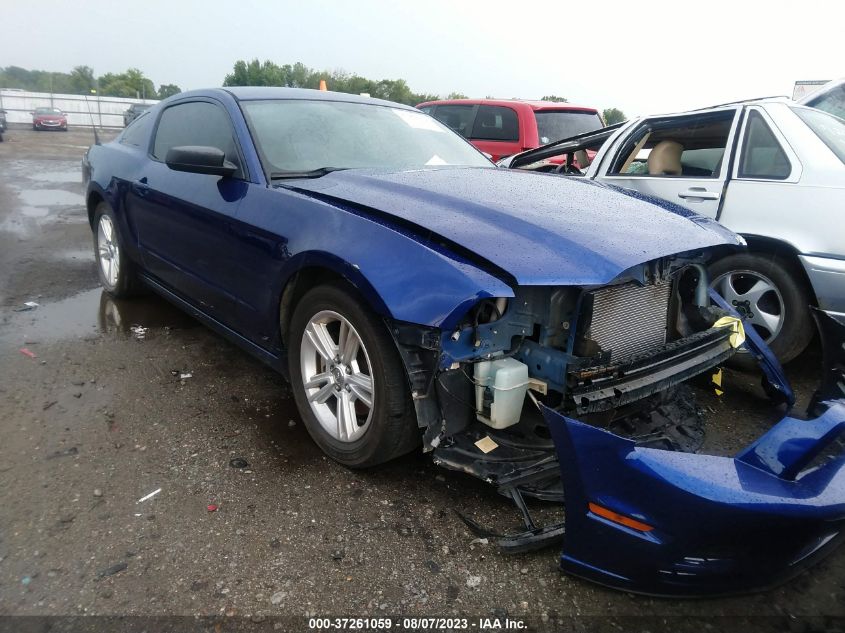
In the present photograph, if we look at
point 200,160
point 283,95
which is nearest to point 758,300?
point 283,95

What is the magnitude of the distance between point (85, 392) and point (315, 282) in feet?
5.50

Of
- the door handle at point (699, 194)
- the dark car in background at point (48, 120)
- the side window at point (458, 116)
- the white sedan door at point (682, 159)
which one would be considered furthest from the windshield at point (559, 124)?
the dark car in background at point (48, 120)

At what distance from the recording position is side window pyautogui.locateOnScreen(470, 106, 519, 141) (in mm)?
8023

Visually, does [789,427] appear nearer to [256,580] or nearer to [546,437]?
[546,437]

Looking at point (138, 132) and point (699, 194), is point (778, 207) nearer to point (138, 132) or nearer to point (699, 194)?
point (699, 194)

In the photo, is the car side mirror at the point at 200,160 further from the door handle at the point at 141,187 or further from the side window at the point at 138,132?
the side window at the point at 138,132

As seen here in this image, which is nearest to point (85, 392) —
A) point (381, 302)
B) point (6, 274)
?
point (381, 302)

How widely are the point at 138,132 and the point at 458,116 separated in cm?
553

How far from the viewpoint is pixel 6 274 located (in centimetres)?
532

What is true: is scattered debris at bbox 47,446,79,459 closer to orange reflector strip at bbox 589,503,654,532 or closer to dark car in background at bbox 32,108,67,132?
orange reflector strip at bbox 589,503,654,532

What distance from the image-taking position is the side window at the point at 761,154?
3566mm

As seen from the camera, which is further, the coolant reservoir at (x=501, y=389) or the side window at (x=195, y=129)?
the side window at (x=195, y=129)

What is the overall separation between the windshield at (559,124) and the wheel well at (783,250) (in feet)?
15.8

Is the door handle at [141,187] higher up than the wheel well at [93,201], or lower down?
higher up
